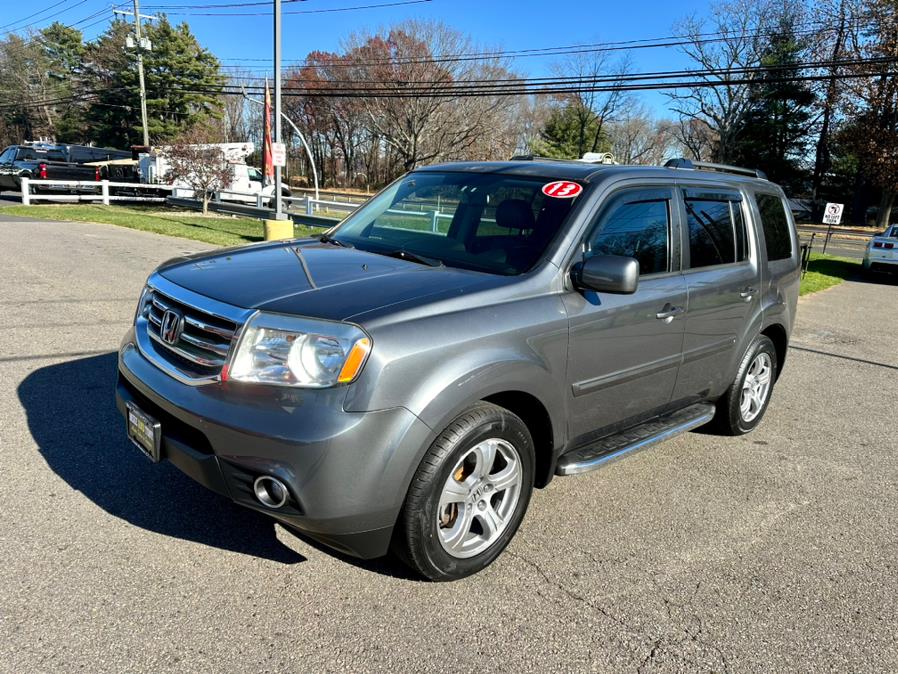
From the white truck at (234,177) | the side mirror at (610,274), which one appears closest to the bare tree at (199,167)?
the white truck at (234,177)

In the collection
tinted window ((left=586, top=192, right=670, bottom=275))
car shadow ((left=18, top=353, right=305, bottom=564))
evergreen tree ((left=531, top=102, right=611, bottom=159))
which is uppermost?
evergreen tree ((left=531, top=102, right=611, bottom=159))

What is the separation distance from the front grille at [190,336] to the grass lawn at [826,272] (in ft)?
45.0

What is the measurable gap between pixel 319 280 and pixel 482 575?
1541mm

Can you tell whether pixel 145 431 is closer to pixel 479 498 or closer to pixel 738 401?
pixel 479 498

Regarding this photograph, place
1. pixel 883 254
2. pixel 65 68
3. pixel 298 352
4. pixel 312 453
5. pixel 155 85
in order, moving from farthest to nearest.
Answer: pixel 65 68 → pixel 155 85 → pixel 883 254 → pixel 298 352 → pixel 312 453

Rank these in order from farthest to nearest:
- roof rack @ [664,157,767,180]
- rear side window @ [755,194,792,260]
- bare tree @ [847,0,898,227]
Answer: bare tree @ [847,0,898,227], rear side window @ [755,194,792,260], roof rack @ [664,157,767,180]

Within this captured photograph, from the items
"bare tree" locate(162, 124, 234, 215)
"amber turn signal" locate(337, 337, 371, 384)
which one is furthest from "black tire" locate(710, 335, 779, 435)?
"bare tree" locate(162, 124, 234, 215)

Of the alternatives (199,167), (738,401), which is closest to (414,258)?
(738,401)

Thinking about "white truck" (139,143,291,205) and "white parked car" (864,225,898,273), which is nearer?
"white parked car" (864,225,898,273)

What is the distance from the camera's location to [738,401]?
15.8 feet

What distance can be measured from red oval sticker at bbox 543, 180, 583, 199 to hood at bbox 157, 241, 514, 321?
0.69 m

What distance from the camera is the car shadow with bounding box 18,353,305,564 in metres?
Answer: 3.16

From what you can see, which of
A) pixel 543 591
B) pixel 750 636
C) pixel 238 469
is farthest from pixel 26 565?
pixel 750 636

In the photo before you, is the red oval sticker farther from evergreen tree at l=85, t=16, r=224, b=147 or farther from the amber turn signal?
evergreen tree at l=85, t=16, r=224, b=147
